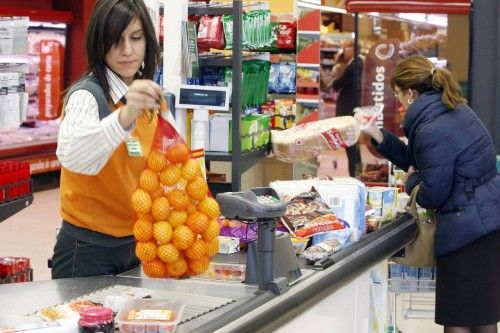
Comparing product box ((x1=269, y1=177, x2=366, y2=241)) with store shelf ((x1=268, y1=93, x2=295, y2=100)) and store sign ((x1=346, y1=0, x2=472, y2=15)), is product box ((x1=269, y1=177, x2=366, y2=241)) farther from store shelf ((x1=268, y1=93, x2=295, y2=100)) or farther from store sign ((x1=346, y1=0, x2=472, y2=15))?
store sign ((x1=346, y1=0, x2=472, y2=15))

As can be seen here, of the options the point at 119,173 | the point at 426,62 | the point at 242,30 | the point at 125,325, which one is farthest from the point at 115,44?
the point at 426,62

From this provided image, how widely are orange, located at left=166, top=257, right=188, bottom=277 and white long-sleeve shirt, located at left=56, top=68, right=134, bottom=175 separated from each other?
370 mm

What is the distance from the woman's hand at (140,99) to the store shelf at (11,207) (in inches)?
87.3

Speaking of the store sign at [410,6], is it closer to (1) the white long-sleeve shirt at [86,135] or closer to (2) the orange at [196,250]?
(1) the white long-sleeve shirt at [86,135]

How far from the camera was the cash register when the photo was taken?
309 cm

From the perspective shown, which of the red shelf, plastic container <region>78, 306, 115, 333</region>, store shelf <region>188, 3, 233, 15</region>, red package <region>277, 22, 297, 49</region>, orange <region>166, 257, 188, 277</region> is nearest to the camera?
plastic container <region>78, 306, 115, 333</region>

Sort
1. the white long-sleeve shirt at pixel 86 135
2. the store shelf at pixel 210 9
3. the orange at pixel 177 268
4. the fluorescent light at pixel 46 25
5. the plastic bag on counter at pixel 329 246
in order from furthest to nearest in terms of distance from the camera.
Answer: the fluorescent light at pixel 46 25 → the store shelf at pixel 210 9 → the plastic bag on counter at pixel 329 246 → the orange at pixel 177 268 → the white long-sleeve shirt at pixel 86 135

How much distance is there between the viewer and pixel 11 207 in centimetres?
507

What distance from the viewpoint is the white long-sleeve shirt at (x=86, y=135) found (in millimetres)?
2934

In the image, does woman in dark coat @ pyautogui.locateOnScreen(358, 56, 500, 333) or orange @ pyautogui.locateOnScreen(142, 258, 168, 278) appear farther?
woman in dark coat @ pyautogui.locateOnScreen(358, 56, 500, 333)

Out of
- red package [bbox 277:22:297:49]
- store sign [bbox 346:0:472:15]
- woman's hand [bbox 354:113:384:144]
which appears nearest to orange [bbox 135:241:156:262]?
woman's hand [bbox 354:113:384:144]

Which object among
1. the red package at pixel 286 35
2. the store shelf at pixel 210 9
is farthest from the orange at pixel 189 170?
the red package at pixel 286 35

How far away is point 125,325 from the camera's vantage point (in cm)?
255

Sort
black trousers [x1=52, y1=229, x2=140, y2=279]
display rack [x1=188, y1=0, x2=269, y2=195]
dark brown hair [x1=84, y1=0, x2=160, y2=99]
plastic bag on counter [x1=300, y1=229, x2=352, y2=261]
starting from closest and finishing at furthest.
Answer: dark brown hair [x1=84, y1=0, x2=160, y2=99], black trousers [x1=52, y1=229, x2=140, y2=279], plastic bag on counter [x1=300, y1=229, x2=352, y2=261], display rack [x1=188, y1=0, x2=269, y2=195]
